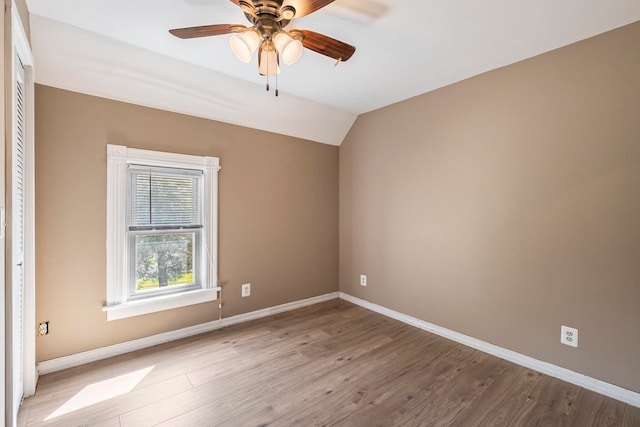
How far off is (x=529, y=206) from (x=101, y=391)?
3355mm

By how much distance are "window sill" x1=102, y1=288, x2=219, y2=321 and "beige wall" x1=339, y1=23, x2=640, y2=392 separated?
6.46ft

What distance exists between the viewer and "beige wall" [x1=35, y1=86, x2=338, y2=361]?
83.9 inches

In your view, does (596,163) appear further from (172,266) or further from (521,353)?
(172,266)

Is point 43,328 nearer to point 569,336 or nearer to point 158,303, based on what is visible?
point 158,303

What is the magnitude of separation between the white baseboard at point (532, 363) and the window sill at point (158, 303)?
1.99m

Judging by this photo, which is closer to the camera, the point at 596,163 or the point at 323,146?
the point at 596,163

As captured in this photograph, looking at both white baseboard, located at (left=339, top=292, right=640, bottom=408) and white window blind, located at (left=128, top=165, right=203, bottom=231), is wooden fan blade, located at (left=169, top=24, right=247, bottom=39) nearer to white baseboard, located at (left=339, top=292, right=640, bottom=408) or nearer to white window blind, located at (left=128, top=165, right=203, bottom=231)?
white window blind, located at (left=128, top=165, right=203, bottom=231)

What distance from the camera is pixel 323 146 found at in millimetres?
3750

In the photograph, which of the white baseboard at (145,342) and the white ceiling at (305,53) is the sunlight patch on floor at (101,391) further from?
the white ceiling at (305,53)

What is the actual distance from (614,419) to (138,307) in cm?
340

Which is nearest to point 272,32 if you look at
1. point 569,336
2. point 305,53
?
point 305,53

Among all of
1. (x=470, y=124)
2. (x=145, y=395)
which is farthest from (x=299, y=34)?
(x=145, y=395)

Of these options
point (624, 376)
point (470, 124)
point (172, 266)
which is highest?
point (470, 124)

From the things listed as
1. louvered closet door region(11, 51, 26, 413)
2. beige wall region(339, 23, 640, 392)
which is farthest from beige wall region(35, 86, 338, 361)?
beige wall region(339, 23, 640, 392)
